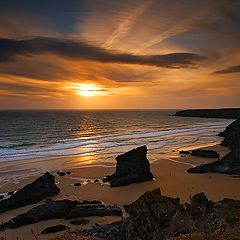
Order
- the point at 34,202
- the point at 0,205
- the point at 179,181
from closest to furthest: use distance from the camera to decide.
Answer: the point at 0,205 < the point at 34,202 < the point at 179,181

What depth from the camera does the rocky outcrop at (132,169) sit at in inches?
1270

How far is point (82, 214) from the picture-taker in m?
21.8

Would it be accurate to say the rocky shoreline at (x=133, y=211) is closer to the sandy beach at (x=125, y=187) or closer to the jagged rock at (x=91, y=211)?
the jagged rock at (x=91, y=211)

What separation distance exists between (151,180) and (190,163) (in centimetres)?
1091

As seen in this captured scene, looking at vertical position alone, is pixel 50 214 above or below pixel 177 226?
below

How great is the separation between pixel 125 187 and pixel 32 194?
866 centimetres

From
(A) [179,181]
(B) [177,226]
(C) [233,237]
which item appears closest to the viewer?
(C) [233,237]

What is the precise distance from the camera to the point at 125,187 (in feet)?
99.6

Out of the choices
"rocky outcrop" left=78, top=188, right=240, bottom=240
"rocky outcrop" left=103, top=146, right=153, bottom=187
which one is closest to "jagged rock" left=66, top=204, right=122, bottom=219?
"rocky outcrop" left=78, top=188, right=240, bottom=240

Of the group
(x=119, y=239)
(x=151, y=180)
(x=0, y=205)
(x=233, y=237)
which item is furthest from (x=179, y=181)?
(x=233, y=237)

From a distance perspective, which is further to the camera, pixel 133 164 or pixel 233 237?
pixel 133 164

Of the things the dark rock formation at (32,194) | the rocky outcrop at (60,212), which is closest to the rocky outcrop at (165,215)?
the rocky outcrop at (60,212)

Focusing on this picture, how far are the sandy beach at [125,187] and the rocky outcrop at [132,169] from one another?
899 millimetres

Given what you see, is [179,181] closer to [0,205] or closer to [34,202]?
[34,202]
